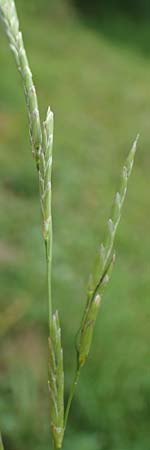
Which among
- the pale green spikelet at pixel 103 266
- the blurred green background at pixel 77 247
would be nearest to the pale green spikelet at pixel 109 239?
the pale green spikelet at pixel 103 266

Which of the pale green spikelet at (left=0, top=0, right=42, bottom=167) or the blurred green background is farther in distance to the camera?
the blurred green background

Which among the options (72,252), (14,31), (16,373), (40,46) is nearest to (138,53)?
(40,46)

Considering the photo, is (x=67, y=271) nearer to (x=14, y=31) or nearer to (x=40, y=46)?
(x=14, y=31)

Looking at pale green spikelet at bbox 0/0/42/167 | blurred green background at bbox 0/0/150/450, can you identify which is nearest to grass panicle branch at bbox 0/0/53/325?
pale green spikelet at bbox 0/0/42/167

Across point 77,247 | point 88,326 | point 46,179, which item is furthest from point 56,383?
point 77,247

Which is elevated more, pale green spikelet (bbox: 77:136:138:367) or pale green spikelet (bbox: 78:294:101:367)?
pale green spikelet (bbox: 77:136:138:367)

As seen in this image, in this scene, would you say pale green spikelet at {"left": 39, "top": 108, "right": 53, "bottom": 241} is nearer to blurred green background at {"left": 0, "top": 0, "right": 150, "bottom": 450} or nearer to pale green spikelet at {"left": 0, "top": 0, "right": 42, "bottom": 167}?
pale green spikelet at {"left": 0, "top": 0, "right": 42, "bottom": 167}
